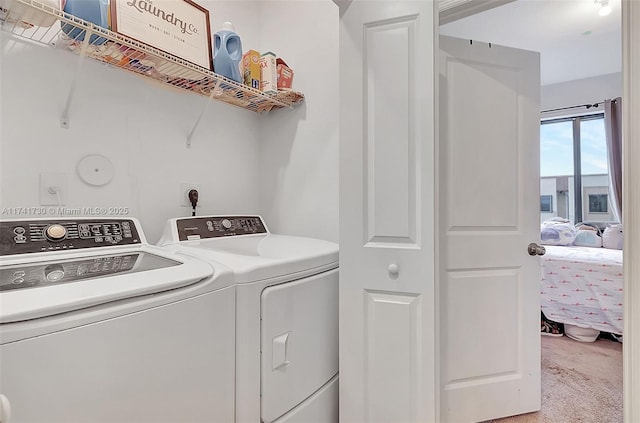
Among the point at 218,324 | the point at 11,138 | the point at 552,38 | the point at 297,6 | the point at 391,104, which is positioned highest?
the point at 552,38

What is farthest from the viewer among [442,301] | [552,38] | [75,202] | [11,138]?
[552,38]

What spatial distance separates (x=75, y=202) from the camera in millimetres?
1331

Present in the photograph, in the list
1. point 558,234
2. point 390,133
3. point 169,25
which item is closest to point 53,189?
point 169,25

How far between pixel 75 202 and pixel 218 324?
0.93 metres

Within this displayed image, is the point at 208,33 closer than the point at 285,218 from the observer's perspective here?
Yes

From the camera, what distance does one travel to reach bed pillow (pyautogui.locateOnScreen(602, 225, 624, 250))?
319 centimetres

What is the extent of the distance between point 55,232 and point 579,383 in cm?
292

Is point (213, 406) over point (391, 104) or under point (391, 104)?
under

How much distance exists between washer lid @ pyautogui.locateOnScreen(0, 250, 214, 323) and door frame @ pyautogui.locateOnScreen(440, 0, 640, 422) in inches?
53.4

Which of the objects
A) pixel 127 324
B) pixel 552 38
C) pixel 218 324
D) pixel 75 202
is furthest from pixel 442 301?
pixel 552 38

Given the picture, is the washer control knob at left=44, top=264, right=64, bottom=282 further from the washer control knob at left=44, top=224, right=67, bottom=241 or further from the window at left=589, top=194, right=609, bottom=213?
the window at left=589, top=194, right=609, bottom=213

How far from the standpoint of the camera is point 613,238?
3219mm

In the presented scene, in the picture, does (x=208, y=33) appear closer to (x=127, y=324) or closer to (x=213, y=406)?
(x=127, y=324)

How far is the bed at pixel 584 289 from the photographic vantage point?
249cm
